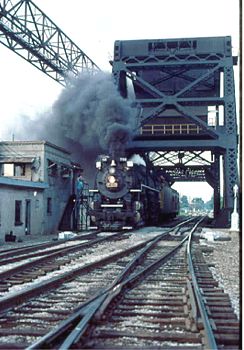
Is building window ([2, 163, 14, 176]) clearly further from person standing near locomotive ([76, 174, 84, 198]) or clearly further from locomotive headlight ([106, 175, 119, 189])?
locomotive headlight ([106, 175, 119, 189])

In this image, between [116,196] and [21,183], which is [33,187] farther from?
[116,196]

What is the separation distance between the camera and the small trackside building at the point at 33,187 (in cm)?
1869

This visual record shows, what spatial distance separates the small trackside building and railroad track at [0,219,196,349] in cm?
1040

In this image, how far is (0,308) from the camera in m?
5.56

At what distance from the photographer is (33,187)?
20.7 metres

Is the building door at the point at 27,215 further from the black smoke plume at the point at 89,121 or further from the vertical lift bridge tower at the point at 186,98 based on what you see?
the vertical lift bridge tower at the point at 186,98

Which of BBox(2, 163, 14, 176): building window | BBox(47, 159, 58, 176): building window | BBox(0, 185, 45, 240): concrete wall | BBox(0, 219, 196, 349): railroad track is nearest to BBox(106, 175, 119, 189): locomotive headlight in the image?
BBox(0, 185, 45, 240): concrete wall

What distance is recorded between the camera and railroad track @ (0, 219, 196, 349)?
4.62 m

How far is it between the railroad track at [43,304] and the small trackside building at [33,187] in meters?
10.4

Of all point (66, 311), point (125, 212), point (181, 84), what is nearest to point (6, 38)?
point (125, 212)

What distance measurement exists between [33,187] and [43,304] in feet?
49.4

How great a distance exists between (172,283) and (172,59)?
2309 centimetres

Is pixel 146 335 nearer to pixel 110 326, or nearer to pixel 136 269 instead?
pixel 110 326

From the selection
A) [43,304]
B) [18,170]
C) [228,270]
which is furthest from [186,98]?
[43,304]
